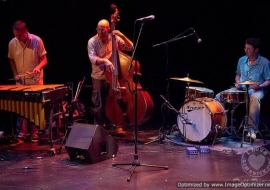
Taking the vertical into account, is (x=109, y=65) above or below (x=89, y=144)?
above

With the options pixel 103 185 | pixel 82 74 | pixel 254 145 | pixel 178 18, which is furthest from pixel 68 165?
pixel 178 18

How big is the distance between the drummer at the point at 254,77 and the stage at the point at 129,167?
0.35 metres

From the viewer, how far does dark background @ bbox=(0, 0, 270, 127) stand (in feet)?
25.5

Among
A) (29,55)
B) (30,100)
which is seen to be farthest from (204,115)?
(29,55)

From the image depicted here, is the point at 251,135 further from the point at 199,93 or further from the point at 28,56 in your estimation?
the point at 28,56

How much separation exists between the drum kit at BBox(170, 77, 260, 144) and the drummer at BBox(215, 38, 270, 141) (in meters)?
0.24

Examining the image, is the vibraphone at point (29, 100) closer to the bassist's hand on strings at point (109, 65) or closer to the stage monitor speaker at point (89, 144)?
the stage monitor speaker at point (89, 144)

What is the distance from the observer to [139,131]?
286 inches

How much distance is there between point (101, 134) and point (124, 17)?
11.1ft

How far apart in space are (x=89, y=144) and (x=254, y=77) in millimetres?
2810

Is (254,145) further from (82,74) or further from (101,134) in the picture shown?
(82,74)

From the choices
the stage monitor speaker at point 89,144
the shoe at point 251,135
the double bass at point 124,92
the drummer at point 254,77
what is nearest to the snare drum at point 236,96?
the drummer at point 254,77

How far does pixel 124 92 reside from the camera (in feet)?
20.6

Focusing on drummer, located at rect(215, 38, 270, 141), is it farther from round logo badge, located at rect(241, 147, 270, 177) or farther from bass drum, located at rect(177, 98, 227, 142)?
round logo badge, located at rect(241, 147, 270, 177)
